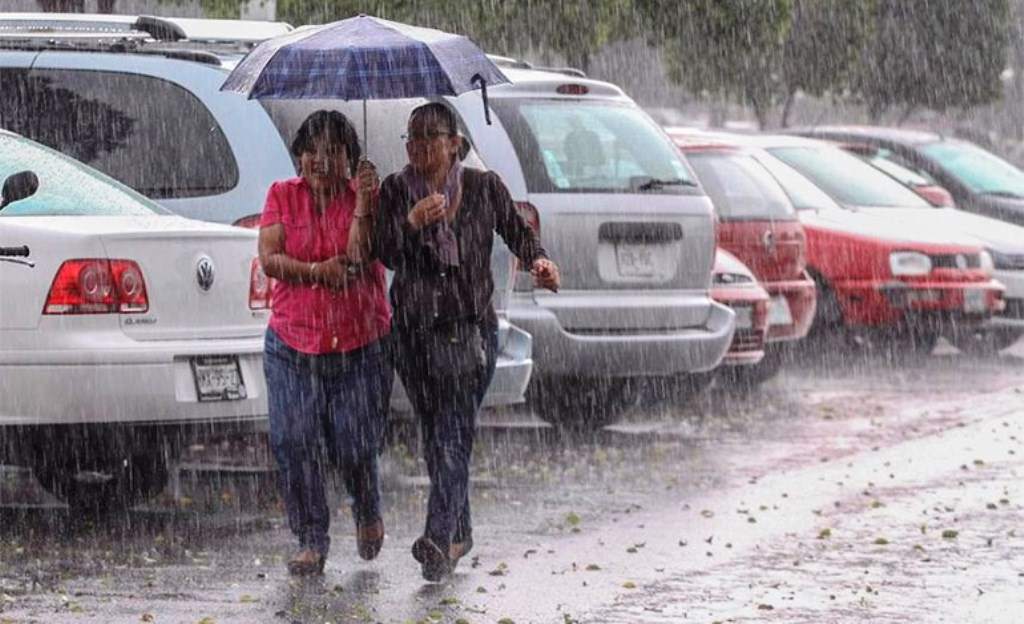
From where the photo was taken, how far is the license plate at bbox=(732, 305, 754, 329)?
521 inches

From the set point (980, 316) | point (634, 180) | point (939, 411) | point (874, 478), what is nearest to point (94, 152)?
point (634, 180)

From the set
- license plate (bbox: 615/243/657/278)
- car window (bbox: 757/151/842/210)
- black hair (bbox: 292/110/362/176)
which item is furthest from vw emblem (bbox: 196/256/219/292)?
car window (bbox: 757/151/842/210)

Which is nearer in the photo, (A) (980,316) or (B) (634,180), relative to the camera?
(B) (634,180)

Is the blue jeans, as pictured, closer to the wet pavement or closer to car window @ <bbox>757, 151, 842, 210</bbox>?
the wet pavement

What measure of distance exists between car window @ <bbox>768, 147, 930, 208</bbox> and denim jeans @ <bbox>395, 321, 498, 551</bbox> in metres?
9.46

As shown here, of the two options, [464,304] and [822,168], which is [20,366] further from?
[822,168]

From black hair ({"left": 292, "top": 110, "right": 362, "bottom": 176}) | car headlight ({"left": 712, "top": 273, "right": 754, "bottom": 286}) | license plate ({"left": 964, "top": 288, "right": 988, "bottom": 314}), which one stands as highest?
black hair ({"left": 292, "top": 110, "right": 362, "bottom": 176})

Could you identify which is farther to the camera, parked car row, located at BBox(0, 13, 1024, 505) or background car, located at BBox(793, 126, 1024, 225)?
background car, located at BBox(793, 126, 1024, 225)

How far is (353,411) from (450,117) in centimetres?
103

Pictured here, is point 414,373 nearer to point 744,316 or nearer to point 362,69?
point 362,69

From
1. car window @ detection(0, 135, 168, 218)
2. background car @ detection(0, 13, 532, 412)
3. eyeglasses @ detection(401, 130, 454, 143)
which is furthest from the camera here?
background car @ detection(0, 13, 532, 412)

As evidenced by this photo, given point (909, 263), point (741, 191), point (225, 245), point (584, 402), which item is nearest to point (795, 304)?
point (741, 191)

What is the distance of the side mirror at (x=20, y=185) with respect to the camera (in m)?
8.31

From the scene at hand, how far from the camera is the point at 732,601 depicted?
7719 millimetres
